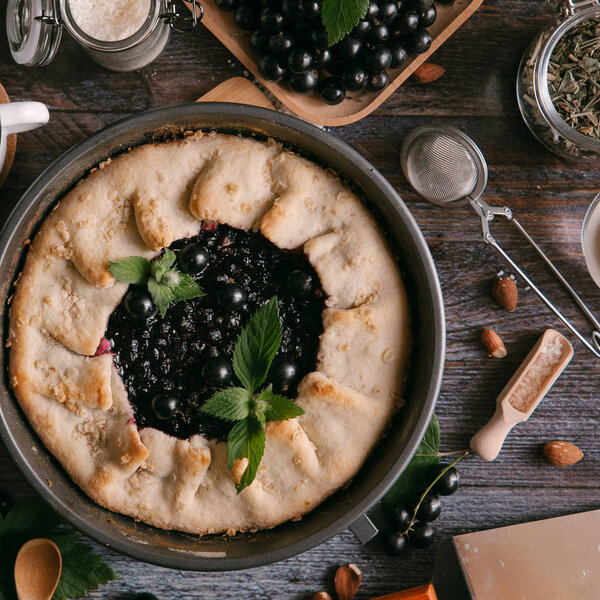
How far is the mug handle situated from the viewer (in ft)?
7.29

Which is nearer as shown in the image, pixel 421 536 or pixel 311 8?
pixel 311 8

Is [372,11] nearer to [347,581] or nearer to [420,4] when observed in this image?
[420,4]

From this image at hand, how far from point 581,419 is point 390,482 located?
108cm

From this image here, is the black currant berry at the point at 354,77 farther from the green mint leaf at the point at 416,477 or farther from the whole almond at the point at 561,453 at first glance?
the whole almond at the point at 561,453

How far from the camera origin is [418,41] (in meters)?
2.51

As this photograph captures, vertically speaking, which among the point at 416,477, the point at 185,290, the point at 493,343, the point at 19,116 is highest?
the point at 19,116

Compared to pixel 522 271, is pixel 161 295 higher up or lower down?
higher up

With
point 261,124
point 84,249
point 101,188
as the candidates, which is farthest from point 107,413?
point 261,124

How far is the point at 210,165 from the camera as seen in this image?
2393 mm

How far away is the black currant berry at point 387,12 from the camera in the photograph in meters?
2.46

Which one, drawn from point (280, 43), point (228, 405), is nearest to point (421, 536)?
point (228, 405)

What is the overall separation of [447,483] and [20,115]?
2.15 meters

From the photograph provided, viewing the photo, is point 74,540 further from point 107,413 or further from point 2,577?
point 107,413

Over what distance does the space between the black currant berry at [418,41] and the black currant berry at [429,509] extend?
1806 mm
